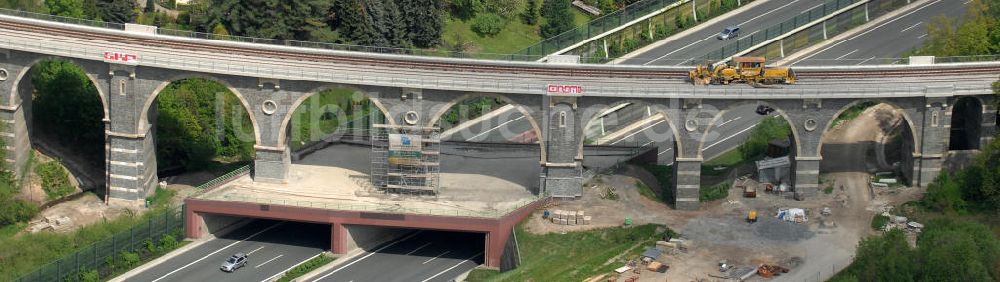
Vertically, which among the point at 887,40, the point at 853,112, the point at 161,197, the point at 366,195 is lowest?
the point at 161,197

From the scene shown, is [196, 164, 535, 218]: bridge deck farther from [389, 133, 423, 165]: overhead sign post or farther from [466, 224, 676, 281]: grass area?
[466, 224, 676, 281]: grass area

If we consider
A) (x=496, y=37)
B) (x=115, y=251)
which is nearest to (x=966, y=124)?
(x=496, y=37)

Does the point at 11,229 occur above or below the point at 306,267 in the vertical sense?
above

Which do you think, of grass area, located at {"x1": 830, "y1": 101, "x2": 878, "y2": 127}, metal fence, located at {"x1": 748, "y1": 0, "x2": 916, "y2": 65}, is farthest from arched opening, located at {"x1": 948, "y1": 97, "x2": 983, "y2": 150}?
metal fence, located at {"x1": 748, "y1": 0, "x2": 916, "y2": 65}

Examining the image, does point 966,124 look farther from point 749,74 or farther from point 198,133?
point 198,133

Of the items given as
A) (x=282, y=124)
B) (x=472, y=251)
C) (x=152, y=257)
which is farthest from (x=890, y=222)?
(x=152, y=257)

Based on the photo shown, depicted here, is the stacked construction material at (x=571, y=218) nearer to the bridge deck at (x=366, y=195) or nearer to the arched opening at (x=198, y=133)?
the bridge deck at (x=366, y=195)

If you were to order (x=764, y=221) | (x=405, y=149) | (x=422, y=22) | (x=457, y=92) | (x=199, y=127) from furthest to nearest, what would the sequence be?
(x=422, y=22) < (x=199, y=127) < (x=405, y=149) < (x=457, y=92) < (x=764, y=221)
